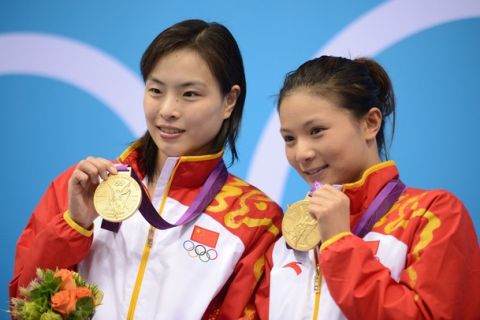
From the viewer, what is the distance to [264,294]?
1.89 meters

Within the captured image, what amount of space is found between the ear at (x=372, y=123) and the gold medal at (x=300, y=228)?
0.25 metres

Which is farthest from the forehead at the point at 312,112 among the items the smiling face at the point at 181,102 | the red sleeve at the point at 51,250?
the red sleeve at the point at 51,250

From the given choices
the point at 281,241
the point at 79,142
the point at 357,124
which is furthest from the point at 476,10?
the point at 79,142

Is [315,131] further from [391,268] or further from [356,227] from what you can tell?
[391,268]

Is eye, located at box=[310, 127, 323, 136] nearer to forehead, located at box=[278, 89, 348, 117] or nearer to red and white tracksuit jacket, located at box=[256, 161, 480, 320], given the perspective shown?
forehead, located at box=[278, 89, 348, 117]

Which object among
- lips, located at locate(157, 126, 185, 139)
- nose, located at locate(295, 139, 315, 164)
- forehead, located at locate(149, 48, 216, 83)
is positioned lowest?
nose, located at locate(295, 139, 315, 164)

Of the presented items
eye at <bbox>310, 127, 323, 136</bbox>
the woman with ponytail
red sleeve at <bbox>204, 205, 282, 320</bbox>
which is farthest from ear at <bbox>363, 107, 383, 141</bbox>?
red sleeve at <bbox>204, 205, 282, 320</bbox>

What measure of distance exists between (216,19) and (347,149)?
3.58 ft

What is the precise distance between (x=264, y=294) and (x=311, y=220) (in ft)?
0.80

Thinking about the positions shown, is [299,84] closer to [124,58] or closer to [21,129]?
[124,58]

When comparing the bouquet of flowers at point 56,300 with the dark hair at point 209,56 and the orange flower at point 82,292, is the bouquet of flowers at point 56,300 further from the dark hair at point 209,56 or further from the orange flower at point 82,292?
the dark hair at point 209,56

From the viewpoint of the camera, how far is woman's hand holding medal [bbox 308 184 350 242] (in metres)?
1.67

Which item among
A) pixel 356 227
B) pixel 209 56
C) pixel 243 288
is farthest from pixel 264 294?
pixel 209 56

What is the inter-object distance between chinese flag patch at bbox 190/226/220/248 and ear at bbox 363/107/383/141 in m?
0.46
